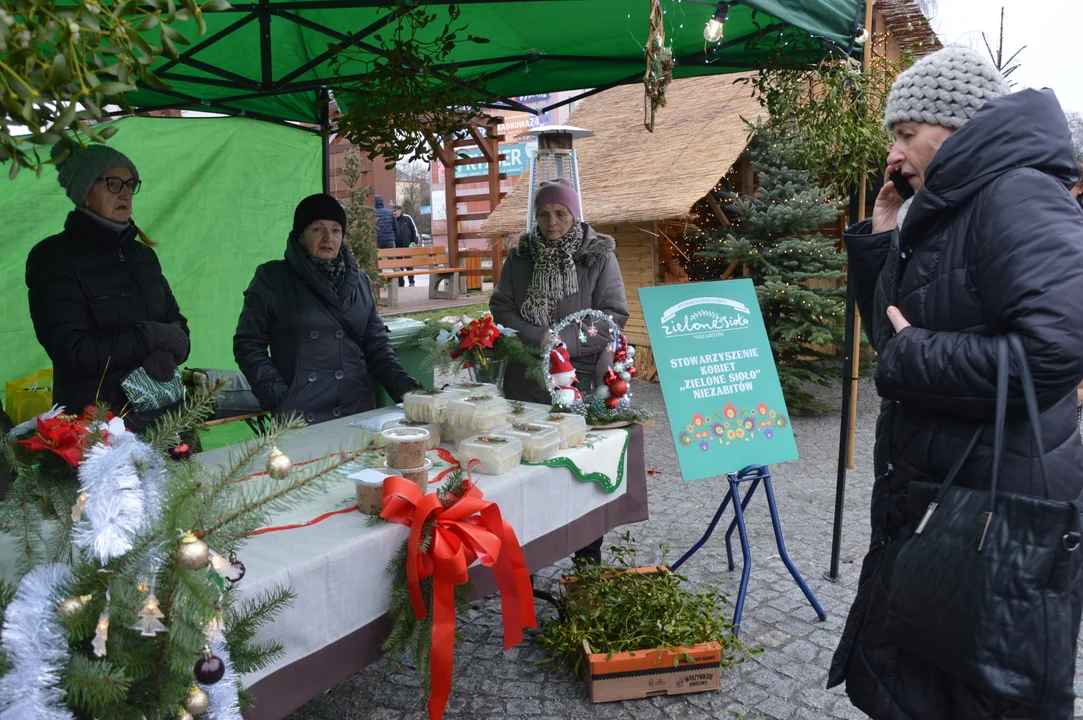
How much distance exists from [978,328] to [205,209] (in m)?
5.38

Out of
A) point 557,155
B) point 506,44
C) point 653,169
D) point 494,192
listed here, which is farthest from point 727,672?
point 494,192

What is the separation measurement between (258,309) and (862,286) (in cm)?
242

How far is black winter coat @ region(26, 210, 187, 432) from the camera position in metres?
2.89

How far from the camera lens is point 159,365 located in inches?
119

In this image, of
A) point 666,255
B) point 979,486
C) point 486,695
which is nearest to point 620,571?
point 486,695

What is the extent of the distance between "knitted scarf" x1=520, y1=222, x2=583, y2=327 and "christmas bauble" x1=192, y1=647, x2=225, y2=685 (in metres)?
2.95

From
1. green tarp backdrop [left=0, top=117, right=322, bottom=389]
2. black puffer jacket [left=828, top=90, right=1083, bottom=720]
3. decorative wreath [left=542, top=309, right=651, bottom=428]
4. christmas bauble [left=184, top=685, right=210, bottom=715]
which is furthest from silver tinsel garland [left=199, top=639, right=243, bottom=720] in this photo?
green tarp backdrop [left=0, top=117, right=322, bottom=389]

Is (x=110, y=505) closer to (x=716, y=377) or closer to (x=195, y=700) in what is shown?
(x=195, y=700)

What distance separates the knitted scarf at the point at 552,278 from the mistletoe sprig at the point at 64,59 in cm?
298

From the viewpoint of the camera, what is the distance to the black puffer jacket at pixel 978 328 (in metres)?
1.63

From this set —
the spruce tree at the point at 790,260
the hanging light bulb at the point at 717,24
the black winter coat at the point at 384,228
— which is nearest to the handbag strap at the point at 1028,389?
the hanging light bulb at the point at 717,24

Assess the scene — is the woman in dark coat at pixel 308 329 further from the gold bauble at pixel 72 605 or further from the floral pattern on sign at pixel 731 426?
the gold bauble at pixel 72 605

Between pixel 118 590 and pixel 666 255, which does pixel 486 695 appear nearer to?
pixel 118 590

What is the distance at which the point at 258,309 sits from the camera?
3.35 m
